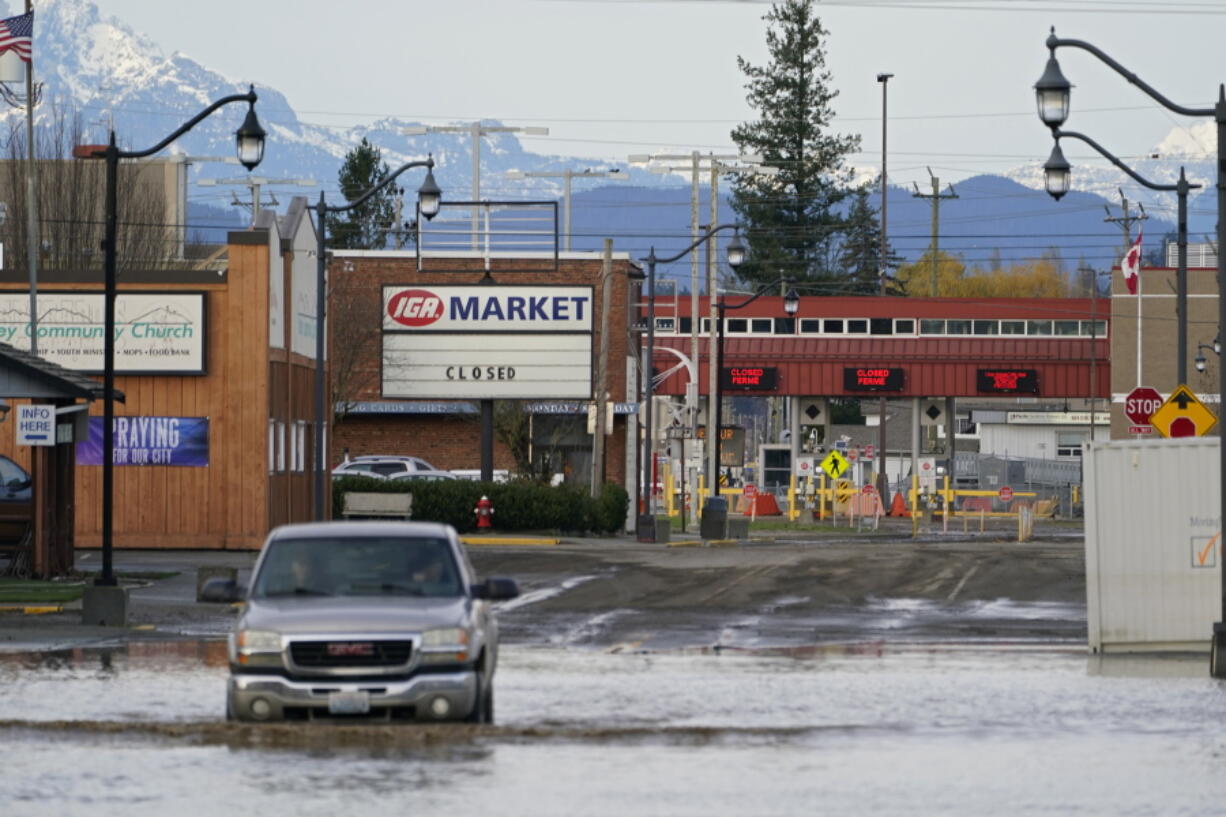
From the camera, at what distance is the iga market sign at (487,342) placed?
54.2 metres

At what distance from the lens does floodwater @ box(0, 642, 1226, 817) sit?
11984 millimetres

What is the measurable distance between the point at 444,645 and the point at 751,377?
7907cm

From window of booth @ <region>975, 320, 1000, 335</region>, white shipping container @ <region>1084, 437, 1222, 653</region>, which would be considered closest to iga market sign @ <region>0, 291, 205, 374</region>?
white shipping container @ <region>1084, 437, 1222, 653</region>

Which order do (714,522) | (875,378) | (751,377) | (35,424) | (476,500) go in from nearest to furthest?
(35,424), (476,500), (714,522), (875,378), (751,377)

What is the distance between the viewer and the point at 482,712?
1490 cm

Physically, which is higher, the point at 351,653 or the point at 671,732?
the point at 351,653

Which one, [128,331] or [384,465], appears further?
[384,465]

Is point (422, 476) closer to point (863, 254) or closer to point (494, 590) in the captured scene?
point (494, 590)

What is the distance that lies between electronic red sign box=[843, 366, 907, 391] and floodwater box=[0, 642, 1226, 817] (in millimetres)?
71022

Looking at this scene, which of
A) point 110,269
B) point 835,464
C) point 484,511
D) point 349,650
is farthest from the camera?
point 835,464

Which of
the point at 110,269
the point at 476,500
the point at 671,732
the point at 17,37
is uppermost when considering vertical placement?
the point at 17,37

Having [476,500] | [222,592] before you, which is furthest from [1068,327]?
[222,592]

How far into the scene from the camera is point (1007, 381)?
302 ft

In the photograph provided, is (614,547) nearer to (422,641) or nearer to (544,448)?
(544,448)
